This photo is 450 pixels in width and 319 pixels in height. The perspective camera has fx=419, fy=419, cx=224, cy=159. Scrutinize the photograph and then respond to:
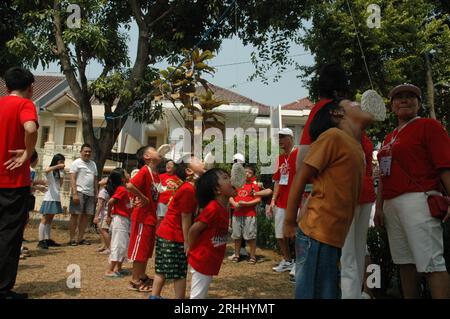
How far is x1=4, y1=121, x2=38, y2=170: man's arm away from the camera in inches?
123

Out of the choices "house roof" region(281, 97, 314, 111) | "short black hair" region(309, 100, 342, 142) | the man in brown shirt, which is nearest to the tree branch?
"short black hair" region(309, 100, 342, 142)

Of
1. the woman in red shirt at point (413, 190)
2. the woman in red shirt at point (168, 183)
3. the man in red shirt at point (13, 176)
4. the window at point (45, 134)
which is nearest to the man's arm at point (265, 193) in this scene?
the woman in red shirt at point (168, 183)

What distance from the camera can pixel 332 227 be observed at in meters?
2.01

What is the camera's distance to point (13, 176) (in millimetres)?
3137

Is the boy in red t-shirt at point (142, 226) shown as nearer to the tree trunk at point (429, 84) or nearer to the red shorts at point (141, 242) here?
the red shorts at point (141, 242)

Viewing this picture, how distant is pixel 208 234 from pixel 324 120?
44.4 inches

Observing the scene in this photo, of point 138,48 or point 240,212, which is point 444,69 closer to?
point 138,48

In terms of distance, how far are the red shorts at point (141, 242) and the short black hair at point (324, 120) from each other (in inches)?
88.3

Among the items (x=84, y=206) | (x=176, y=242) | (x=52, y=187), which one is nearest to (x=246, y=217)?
(x=84, y=206)

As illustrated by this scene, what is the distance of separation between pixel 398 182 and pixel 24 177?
2.76m

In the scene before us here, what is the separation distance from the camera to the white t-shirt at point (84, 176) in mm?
7026

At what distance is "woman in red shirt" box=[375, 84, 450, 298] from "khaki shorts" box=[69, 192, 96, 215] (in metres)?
5.18

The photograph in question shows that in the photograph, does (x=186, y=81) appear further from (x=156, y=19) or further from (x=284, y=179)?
(x=284, y=179)
